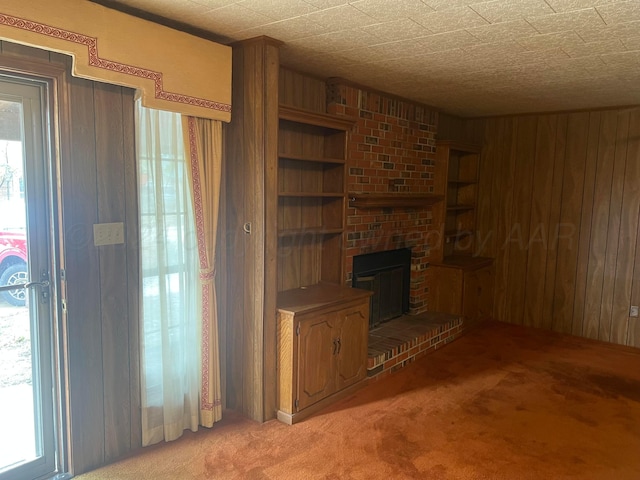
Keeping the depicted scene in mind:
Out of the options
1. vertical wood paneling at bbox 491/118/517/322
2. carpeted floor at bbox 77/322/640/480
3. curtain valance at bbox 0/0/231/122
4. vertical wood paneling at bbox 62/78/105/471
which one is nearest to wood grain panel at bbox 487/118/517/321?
vertical wood paneling at bbox 491/118/517/322

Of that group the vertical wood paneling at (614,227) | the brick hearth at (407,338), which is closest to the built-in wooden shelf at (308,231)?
the brick hearth at (407,338)

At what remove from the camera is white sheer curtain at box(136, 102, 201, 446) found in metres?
2.57

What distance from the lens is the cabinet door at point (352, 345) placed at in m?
3.29

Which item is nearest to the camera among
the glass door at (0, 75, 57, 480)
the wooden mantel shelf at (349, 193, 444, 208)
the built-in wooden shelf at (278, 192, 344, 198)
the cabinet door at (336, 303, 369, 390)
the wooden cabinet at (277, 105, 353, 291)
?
the glass door at (0, 75, 57, 480)

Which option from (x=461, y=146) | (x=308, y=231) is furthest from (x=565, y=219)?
(x=308, y=231)

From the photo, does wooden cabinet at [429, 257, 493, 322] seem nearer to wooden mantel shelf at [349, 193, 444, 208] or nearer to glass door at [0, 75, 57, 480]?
wooden mantel shelf at [349, 193, 444, 208]

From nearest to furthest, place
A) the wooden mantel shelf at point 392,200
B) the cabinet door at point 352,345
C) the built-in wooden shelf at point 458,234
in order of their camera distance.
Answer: the cabinet door at point 352,345
the wooden mantel shelf at point 392,200
the built-in wooden shelf at point 458,234

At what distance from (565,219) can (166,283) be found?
4198 millimetres

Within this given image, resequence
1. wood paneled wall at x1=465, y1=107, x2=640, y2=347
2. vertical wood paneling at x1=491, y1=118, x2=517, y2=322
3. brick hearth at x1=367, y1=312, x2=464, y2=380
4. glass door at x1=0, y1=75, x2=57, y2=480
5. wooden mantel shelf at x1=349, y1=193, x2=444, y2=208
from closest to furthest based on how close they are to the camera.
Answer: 1. glass door at x1=0, y1=75, x2=57, y2=480
2. brick hearth at x1=367, y1=312, x2=464, y2=380
3. wooden mantel shelf at x1=349, y1=193, x2=444, y2=208
4. wood paneled wall at x1=465, y1=107, x2=640, y2=347
5. vertical wood paneling at x1=491, y1=118, x2=517, y2=322

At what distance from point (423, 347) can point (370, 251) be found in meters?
0.97

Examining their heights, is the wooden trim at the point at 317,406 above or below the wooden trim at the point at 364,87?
below

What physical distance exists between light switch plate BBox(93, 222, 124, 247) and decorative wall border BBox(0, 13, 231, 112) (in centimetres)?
70

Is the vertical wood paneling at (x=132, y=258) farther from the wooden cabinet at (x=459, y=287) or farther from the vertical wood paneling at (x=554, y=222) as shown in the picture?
the vertical wood paneling at (x=554, y=222)

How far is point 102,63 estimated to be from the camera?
2201 millimetres
